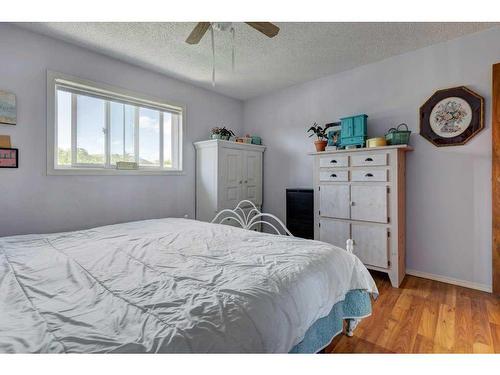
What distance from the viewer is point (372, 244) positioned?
2684 millimetres

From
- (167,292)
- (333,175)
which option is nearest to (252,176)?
(333,175)

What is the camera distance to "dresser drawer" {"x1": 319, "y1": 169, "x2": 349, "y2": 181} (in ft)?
9.38

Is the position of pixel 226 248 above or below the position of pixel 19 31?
below

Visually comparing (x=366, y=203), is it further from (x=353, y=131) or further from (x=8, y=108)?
(x=8, y=108)

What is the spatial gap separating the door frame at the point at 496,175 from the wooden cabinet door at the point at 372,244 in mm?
879

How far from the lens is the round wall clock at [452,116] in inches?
95.8

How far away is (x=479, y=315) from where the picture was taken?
1.99 m

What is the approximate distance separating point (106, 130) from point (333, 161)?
2605 millimetres

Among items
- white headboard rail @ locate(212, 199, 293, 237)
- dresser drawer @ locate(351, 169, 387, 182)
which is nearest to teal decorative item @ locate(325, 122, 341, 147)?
dresser drawer @ locate(351, 169, 387, 182)

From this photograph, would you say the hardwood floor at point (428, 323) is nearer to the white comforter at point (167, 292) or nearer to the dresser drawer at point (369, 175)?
the white comforter at point (167, 292)

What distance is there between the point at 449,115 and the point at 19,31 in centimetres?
408
